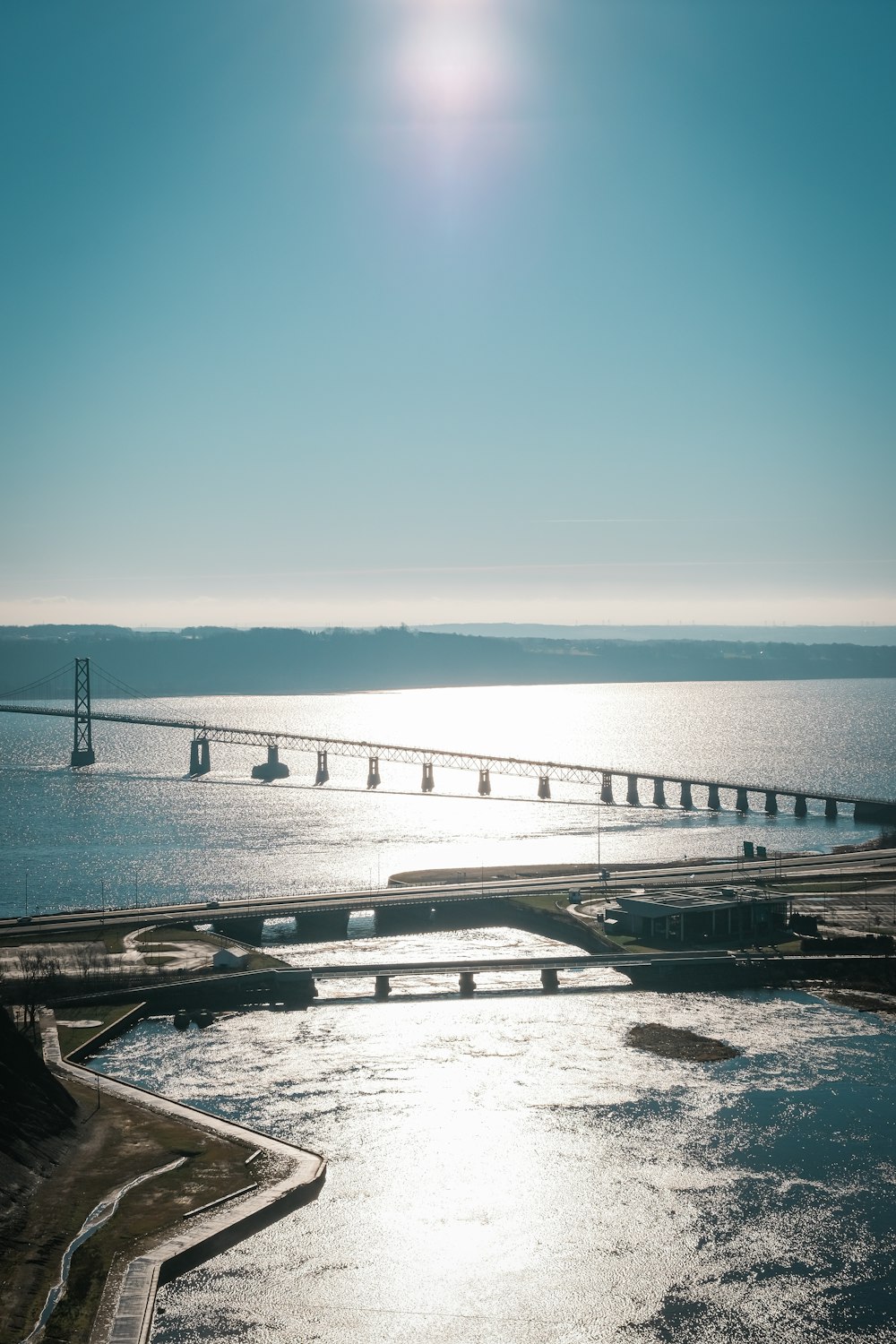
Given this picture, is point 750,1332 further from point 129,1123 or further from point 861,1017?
point 861,1017

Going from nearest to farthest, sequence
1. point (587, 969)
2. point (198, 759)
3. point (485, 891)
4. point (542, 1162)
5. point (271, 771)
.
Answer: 1. point (542, 1162)
2. point (587, 969)
3. point (485, 891)
4. point (271, 771)
5. point (198, 759)

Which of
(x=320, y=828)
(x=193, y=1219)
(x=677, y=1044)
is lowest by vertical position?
(x=677, y=1044)

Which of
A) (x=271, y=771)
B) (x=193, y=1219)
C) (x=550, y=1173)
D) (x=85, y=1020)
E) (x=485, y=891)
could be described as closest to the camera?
(x=193, y=1219)

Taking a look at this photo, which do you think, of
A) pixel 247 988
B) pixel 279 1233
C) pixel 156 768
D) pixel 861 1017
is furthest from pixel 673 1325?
pixel 156 768

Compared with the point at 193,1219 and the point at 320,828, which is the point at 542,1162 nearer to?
the point at 193,1219

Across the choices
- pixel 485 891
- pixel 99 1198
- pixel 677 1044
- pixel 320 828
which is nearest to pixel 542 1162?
pixel 677 1044
